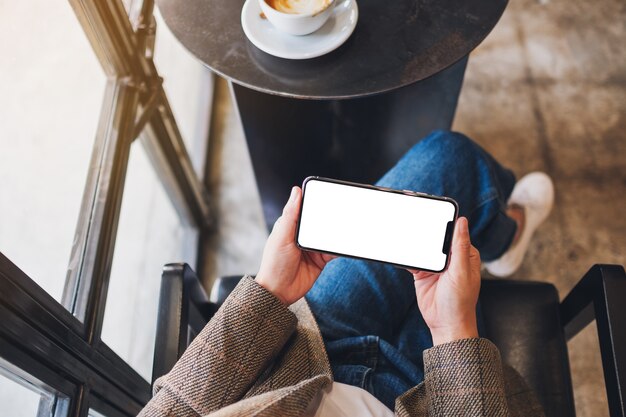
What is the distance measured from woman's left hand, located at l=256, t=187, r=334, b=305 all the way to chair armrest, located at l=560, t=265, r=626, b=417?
366mm

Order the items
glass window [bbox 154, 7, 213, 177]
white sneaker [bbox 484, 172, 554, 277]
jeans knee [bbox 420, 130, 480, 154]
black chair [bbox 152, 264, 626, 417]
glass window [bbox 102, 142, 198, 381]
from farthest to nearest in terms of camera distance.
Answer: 1. glass window [bbox 154, 7, 213, 177]
2. white sneaker [bbox 484, 172, 554, 277]
3. glass window [bbox 102, 142, 198, 381]
4. jeans knee [bbox 420, 130, 480, 154]
5. black chair [bbox 152, 264, 626, 417]

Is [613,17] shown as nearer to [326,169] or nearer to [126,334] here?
[326,169]

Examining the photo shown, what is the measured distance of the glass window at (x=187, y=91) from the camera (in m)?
A: 1.37

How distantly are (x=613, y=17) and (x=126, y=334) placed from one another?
158cm

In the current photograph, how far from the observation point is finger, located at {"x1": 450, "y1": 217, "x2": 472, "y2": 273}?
2.13 feet

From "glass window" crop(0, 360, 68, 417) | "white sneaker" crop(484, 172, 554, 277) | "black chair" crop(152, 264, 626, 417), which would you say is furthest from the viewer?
"white sneaker" crop(484, 172, 554, 277)

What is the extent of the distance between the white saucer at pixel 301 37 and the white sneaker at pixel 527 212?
25.0 inches

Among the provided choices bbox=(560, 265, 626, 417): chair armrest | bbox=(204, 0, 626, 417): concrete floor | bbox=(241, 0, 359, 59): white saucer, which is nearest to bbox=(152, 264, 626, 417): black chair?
bbox=(560, 265, 626, 417): chair armrest

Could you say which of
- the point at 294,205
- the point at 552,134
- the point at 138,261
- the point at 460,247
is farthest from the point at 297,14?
the point at 552,134

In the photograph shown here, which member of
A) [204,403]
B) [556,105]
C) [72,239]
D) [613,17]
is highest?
[613,17]

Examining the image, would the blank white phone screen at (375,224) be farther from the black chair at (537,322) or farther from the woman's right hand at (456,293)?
the black chair at (537,322)

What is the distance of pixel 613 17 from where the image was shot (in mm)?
1648

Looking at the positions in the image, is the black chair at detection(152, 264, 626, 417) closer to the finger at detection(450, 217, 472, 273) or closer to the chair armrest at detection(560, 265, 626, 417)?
the chair armrest at detection(560, 265, 626, 417)

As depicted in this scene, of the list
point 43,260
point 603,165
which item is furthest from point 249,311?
point 603,165
